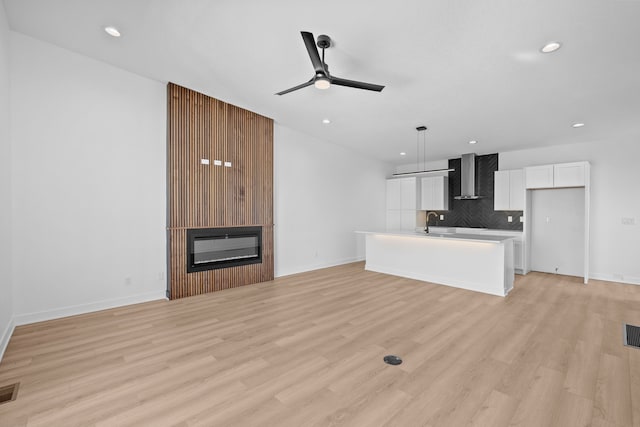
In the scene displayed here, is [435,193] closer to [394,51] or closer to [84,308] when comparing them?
[394,51]

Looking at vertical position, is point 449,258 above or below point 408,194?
below

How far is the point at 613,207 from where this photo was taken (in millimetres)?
5441

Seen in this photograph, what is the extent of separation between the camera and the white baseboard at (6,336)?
8.48 feet

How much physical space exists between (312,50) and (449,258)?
419 centimetres

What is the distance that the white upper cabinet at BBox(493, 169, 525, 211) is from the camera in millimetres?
6289

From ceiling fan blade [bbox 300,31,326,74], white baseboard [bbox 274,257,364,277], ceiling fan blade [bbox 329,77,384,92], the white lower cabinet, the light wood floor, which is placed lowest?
the light wood floor

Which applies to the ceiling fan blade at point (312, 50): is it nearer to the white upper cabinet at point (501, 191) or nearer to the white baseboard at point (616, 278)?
the white upper cabinet at point (501, 191)

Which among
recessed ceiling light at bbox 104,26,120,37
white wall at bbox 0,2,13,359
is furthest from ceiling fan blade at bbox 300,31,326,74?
white wall at bbox 0,2,13,359

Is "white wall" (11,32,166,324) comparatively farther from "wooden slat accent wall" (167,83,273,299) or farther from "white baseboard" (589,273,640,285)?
"white baseboard" (589,273,640,285)

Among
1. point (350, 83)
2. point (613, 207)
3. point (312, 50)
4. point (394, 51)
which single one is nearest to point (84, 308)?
point (312, 50)

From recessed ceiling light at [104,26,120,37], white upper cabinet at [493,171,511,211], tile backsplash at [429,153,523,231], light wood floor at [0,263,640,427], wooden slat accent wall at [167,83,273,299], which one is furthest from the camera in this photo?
tile backsplash at [429,153,523,231]

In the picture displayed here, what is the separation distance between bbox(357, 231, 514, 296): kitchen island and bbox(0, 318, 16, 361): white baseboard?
539 centimetres

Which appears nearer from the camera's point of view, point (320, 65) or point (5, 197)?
point (320, 65)

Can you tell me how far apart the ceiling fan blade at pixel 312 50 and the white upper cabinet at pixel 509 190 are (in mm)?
5772
